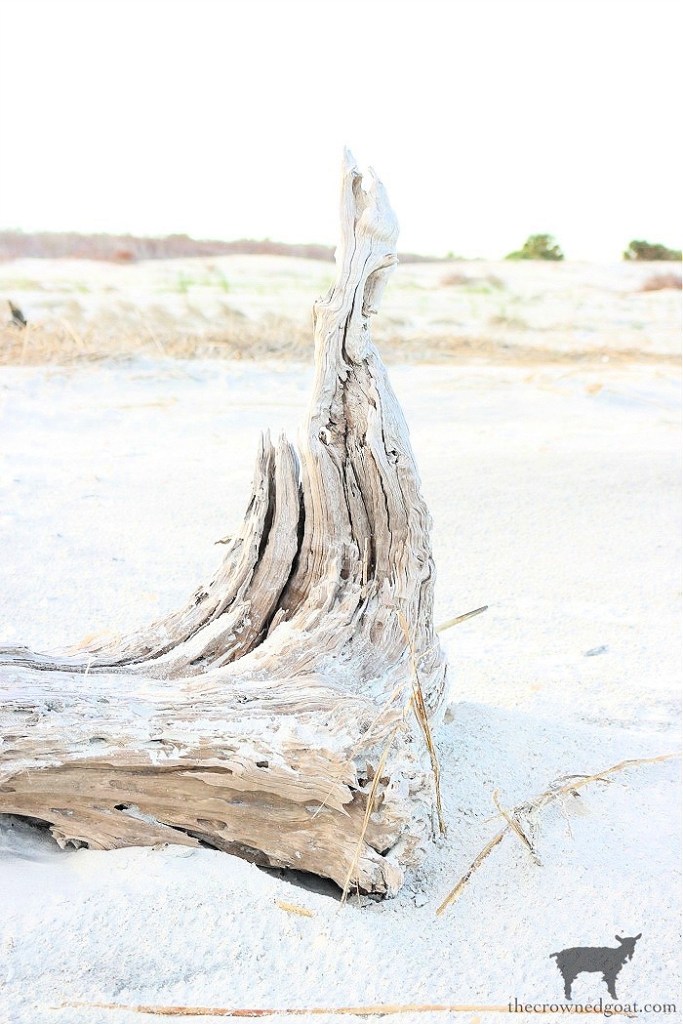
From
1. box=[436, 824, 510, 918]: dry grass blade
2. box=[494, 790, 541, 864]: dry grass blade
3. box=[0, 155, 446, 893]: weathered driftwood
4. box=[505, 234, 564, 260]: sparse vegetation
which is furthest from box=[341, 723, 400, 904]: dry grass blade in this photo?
box=[505, 234, 564, 260]: sparse vegetation

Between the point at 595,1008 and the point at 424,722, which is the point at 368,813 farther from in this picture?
the point at 595,1008

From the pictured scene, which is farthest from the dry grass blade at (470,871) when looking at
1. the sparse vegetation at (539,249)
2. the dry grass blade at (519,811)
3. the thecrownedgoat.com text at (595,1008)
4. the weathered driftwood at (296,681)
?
the sparse vegetation at (539,249)

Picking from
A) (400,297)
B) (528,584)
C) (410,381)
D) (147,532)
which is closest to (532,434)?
(410,381)

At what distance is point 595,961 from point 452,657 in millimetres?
1390

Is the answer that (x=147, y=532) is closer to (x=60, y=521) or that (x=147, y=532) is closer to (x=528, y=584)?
(x=60, y=521)

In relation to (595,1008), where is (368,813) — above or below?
above

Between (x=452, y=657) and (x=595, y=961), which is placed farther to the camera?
→ (x=452, y=657)

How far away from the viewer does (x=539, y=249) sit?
47.6 ft

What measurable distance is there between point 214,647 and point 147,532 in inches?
70.3

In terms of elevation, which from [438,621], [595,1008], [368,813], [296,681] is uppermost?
[296,681]

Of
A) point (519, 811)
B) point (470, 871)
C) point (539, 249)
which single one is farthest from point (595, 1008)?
point (539, 249)

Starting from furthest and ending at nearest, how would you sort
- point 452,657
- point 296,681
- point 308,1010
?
point 452,657, point 296,681, point 308,1010

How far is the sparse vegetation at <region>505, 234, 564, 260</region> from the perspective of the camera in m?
14.4

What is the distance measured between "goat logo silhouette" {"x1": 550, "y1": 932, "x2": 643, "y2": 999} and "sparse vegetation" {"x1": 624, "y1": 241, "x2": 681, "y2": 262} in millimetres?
13830
